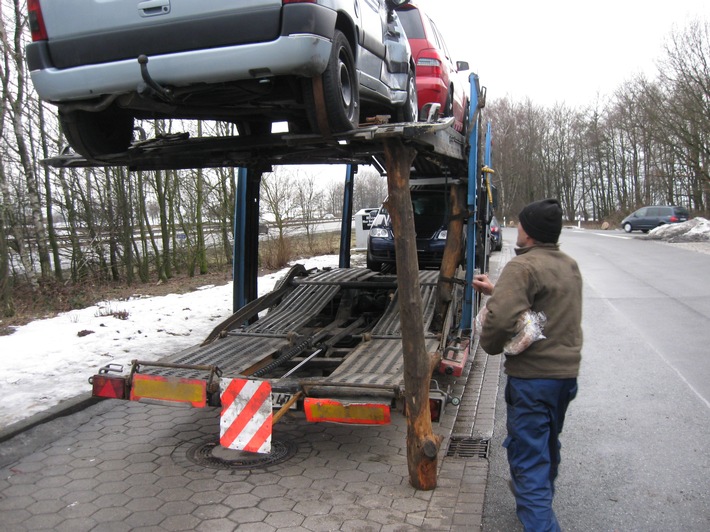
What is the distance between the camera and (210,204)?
16516 millimetres

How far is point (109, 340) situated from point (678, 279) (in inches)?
475

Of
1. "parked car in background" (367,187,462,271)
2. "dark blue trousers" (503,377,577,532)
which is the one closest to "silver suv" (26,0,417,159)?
"dark blue trousers" (503,377,577,532)

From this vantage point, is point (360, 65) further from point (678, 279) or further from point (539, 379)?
point (678, 279)

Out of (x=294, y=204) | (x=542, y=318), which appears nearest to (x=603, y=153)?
(x=294, y=204)

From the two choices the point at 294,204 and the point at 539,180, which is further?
the point at 539,180

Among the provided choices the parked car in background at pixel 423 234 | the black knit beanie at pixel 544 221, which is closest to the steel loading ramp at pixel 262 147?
the black knit beanie at pixel 544 221

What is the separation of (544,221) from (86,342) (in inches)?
240

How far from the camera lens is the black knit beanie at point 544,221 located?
10.2 feet

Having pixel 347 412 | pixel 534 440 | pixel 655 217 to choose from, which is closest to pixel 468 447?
pixel 347 412

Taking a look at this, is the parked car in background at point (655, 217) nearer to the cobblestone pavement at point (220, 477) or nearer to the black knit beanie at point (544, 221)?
A: the cobblestone pavement at point (220, 477)

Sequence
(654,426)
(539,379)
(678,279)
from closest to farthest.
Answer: (539,379) < (654,426) < (678,279)

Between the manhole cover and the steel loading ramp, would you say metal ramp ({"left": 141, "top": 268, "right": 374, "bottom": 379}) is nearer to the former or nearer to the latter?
the manhole cover

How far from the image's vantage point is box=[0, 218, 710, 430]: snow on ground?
549cm

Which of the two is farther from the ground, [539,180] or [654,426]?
[539,180]
